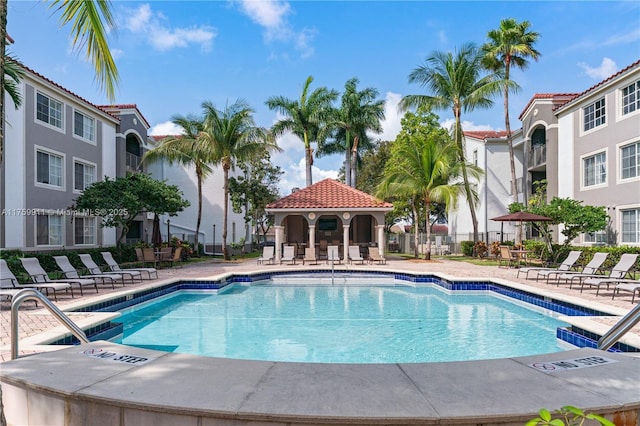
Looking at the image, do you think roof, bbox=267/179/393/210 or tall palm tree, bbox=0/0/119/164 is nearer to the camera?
tall palm tree, bbox=0/0/119/164

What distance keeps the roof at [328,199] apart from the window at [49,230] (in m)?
10.6

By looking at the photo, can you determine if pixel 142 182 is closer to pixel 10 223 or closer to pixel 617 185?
pixel 10 223

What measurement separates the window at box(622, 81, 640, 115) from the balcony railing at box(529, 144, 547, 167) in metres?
7.68

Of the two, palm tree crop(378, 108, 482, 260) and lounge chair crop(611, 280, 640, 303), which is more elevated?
palm tree crop(378, 108, 482, 260)

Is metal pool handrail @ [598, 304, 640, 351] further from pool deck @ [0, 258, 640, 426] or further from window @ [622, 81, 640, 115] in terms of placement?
window @ [622, 81, 640, 115]

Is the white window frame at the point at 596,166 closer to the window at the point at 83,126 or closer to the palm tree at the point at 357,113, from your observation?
the palm tree at the point at 357,113

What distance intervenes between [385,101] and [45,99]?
24.0 m

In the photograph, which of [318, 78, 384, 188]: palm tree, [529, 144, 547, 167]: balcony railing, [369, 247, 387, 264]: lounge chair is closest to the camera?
[369, 247, 387, 264]: lounge chair

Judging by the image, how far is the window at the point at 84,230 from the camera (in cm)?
2219

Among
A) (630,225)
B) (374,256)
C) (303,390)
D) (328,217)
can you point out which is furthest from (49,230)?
(630,225)

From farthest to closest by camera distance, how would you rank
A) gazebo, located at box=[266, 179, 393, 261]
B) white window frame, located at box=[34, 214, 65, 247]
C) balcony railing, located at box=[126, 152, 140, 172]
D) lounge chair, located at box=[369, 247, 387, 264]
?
1. balcony railing, located at box=[126, 152, 140, 172]
2. gazebo, located at box=[266, 179, 393, 261]
3. lounge chair, located at box=[369, 247, 387, 264]
4. white window frame, located at box=[34, 214, 65, 247]

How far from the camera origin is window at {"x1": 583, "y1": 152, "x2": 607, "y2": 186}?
69.7 feet

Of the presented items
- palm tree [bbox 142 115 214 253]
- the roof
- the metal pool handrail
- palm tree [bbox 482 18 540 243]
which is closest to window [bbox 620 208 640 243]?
palm tree [bbox 482 18 540 243]

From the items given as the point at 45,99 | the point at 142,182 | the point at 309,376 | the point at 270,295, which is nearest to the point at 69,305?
the point at 270,295
